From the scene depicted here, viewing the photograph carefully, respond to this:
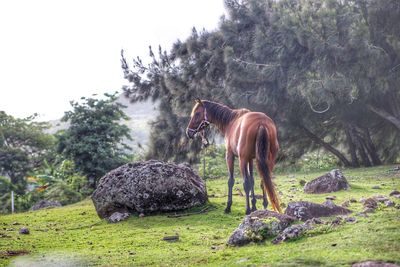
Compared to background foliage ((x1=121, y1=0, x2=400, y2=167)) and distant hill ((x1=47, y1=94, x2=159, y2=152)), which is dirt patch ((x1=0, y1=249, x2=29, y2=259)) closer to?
background foliage ((x1=121, y1=0, x2=400, y2=167))

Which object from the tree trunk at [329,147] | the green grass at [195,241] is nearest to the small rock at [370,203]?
the green grass at [195,241]

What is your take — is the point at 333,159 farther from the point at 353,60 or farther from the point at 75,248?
the point at 75,248

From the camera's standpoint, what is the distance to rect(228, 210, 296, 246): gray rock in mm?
9258

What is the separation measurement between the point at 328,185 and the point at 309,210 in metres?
6.50

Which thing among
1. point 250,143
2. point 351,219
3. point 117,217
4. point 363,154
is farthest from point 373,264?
point 363,154

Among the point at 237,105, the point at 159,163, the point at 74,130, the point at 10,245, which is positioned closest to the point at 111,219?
the point at 159,163

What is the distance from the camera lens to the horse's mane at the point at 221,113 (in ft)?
46.6

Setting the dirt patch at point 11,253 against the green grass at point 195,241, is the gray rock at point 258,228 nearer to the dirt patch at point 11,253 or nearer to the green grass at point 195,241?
the green grass at point 195,241

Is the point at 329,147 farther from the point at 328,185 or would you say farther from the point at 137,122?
the point at 137,122

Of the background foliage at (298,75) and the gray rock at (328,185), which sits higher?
the background foliage at (298,75)

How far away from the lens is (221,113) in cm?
1451

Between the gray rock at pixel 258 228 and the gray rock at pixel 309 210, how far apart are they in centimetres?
62

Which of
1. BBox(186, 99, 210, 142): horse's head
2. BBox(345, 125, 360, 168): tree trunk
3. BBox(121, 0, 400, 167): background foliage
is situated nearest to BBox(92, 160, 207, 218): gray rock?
BBox(186, 99, 210, 142): horse's head

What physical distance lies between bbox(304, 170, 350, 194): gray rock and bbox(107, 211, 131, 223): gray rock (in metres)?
5.64
